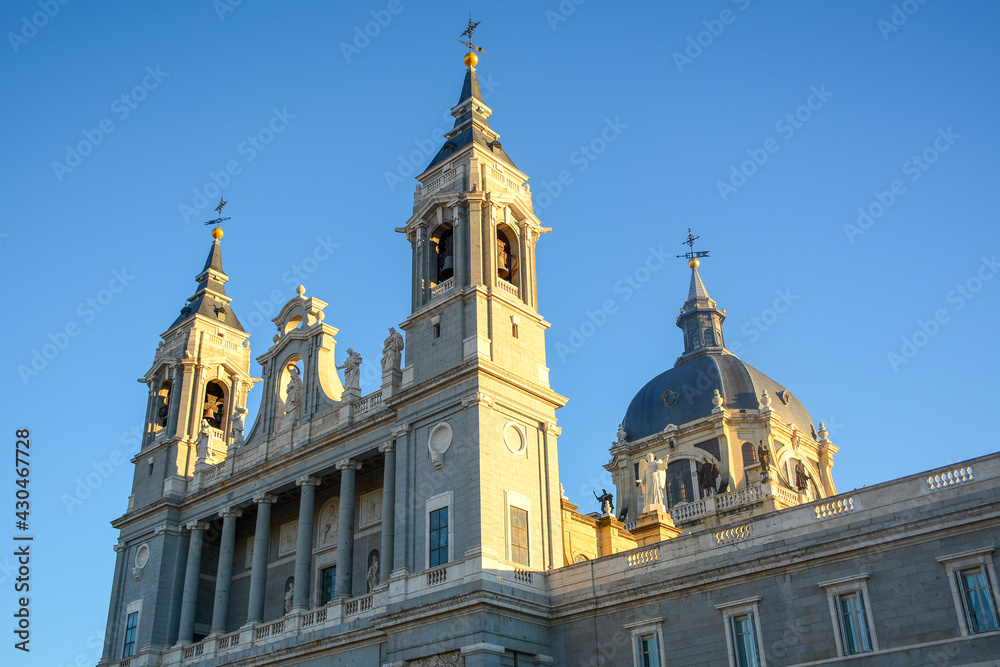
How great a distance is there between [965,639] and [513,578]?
13.5 m

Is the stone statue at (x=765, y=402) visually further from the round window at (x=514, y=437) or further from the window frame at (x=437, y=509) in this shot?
the window frame at (x=437, y=509)

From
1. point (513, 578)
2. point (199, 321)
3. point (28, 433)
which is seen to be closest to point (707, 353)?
point (199, 321)

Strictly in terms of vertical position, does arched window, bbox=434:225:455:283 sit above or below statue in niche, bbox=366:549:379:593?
above

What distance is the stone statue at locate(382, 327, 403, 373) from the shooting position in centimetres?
3878

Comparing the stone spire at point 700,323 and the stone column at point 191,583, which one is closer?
the stone column at point 191,583

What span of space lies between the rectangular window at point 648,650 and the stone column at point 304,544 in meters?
13.6

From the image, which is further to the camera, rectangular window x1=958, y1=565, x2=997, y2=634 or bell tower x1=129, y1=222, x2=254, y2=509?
bell tower x1=129, y1=222, x2=254, y2=509

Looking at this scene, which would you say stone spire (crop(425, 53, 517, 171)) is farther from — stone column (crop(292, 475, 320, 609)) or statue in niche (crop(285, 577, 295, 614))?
statue in niche (crop(285, 577, 295, 614))

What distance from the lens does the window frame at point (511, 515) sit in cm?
3297

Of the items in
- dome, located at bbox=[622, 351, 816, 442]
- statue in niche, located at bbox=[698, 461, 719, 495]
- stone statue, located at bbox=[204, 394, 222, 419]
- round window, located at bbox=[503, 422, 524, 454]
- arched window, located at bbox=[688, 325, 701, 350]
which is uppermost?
arched window, located at bbox=[688, 325, 701, 350]

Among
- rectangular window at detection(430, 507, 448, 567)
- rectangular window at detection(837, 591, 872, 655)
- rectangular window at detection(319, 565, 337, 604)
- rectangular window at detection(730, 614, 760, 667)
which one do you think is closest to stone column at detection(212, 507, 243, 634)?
rectangular window at detection(319, 565, 337, 604)

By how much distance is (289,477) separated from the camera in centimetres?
4131

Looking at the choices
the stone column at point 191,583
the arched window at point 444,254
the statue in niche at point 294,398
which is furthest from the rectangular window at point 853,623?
the stone column at point 191,583

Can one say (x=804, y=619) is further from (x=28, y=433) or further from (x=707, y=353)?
(x=707, y=353)
